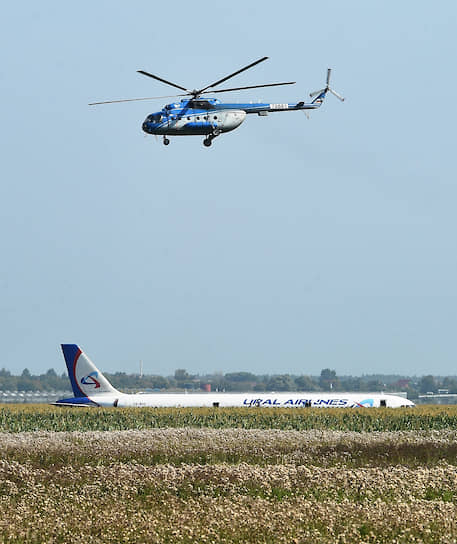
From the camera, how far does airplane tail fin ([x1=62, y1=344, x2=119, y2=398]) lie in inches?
2940

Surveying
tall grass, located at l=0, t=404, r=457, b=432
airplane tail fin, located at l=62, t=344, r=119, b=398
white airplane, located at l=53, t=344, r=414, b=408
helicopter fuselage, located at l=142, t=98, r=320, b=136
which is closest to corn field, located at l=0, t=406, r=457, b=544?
tall grass, located at l=0, t=404, r=457, b=432

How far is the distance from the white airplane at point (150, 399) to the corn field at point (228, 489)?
37.0m

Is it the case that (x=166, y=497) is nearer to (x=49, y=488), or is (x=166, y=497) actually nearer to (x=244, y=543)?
(x=49, y=488)

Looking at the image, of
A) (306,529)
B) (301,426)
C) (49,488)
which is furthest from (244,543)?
(301,426)

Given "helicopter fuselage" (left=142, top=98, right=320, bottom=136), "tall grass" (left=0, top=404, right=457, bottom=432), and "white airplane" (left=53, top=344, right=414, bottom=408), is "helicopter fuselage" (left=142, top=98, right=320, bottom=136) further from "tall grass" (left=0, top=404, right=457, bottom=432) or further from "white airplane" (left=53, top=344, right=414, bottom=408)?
"white airplane" (left=53, top=344, right=414, bottom=408)

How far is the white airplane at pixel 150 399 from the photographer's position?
244 ft

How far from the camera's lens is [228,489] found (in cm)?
2134

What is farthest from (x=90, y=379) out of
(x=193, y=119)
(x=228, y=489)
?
(x=228, y=489)

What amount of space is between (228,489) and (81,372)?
5505cm

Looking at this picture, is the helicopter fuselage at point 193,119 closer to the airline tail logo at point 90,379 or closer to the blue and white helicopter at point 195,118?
the blue and white helicopter at point 195,118

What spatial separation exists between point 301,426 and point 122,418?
12883 mm

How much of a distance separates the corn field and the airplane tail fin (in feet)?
125

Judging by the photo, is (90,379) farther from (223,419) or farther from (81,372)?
(223,419)

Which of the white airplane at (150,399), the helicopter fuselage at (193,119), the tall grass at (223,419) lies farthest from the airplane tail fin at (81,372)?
the helicopter fuselage at (193,119)
